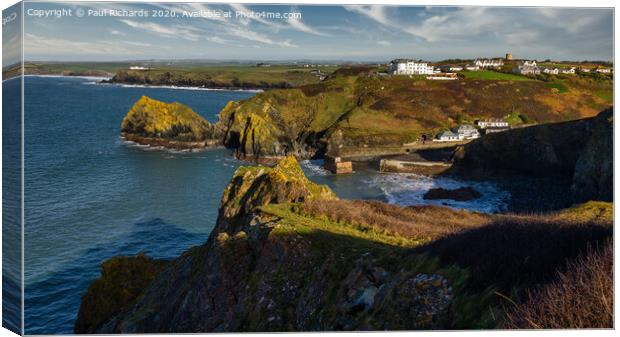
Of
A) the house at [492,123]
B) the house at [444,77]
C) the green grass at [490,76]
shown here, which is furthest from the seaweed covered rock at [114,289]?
the house at [444,77]

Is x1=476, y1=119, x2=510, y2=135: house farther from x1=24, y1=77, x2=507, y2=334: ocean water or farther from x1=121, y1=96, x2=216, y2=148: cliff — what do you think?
x1=121, y1=96, x2=216, y2=148: cliff

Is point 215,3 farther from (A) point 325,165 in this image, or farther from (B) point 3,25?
(A) point 325,165

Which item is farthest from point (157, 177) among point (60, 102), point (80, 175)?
A: point (60, 102)

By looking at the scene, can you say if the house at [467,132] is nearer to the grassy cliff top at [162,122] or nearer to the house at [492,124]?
the house at [492,124]

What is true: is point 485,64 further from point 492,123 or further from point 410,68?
point 410,68

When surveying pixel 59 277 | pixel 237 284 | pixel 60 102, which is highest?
pixel 60 102

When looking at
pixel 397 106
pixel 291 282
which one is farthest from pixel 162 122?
pixel 291 282
